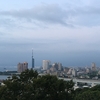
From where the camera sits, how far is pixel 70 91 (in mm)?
10602

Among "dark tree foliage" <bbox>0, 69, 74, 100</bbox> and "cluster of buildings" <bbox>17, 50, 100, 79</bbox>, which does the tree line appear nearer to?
"dark tree foliage" <bbox>0, 69, 74, 100</bbox>

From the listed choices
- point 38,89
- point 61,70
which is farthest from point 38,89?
point 61,70

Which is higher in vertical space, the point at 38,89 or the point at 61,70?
the point at 38,89

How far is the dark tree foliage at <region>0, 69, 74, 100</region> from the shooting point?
990 centimetres

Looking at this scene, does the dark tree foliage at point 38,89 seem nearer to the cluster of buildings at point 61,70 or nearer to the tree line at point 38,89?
the tree line at point 38,89

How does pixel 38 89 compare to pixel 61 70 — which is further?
pixel 61 70

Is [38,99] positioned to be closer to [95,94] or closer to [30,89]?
[30,89]

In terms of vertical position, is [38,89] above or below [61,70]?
above

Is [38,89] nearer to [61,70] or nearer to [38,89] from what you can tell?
[38,89]

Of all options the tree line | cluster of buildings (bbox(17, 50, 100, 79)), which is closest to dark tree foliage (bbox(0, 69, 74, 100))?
the tree line

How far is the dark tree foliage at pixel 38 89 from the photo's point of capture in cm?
990

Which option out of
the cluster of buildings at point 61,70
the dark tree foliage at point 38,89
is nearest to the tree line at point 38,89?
the dark tree foliage at point 38,89

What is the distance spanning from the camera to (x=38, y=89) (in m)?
10.0

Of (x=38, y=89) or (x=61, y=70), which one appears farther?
(x=61, y=70)
